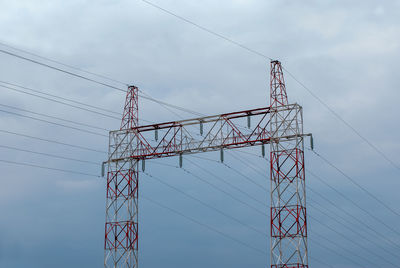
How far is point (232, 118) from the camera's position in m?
53.2

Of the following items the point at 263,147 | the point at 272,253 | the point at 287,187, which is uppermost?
the point at 263,147

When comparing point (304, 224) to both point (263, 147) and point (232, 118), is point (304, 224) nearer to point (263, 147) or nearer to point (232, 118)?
point (263, 147)

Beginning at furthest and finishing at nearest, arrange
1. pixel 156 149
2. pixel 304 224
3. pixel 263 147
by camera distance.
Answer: pixel 156 149 → pixel 263 147 → pixel 304 224

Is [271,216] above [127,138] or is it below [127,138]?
below

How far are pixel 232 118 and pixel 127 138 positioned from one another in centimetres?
998

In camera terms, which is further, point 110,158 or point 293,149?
point 110,158

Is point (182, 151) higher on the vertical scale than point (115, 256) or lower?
higher

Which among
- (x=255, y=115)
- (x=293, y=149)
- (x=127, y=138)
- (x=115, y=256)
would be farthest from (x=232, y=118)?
(x=115, y=256)

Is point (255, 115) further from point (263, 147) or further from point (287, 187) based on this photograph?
point (287, 187)

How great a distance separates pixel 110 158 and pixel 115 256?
8716 mm

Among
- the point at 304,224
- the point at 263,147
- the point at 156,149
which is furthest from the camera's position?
the point at 156,149

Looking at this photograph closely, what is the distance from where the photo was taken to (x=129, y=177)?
56.2 m

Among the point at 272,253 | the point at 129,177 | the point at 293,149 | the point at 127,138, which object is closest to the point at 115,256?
the point at 129,177

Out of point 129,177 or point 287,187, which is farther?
point 129,177
